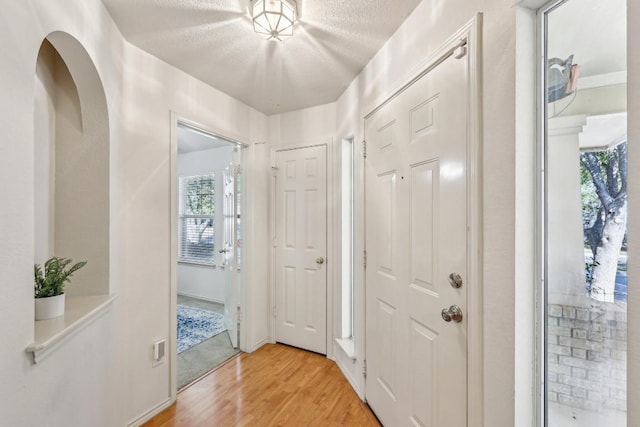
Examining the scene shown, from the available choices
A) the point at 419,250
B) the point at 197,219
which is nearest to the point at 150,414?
the point at 419,250

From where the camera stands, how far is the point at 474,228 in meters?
1.07

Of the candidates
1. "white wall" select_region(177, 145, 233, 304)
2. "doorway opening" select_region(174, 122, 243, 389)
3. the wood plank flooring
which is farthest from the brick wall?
"white wall" select_region(177, 145, 233, 304)

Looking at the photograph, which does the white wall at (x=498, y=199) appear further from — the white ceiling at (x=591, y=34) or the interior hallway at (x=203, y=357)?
the interior hallway at (x=203, y=357)

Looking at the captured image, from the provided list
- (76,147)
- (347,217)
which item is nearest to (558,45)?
(347,217)

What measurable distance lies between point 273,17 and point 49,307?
1.70 m

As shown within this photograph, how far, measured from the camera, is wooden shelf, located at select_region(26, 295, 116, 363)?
0.94 metres

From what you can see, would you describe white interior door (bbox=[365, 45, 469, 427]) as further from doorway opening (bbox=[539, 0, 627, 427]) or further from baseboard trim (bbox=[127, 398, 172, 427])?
baseboard trim (bbox=[127, 398, 172, 427])

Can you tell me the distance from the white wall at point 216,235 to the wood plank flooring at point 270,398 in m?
1.93

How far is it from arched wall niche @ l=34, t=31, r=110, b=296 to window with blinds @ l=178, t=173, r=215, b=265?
2.90 metres

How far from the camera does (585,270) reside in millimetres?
840

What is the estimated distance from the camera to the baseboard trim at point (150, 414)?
1767 millimetres

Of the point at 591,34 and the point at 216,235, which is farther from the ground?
the point at 591,34

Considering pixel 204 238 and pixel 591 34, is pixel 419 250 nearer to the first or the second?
pixel 591 34

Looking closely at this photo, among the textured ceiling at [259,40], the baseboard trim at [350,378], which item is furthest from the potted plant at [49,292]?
the baseboard trim at [350,378]
